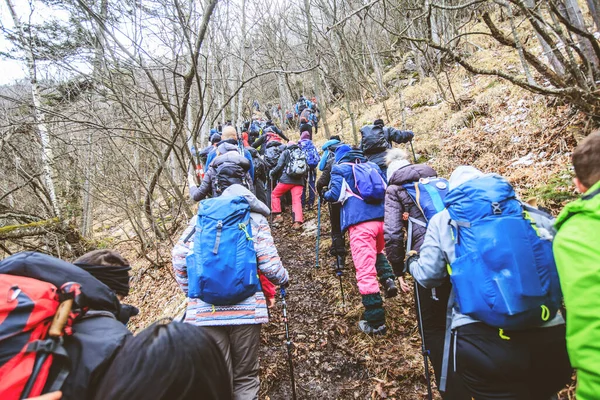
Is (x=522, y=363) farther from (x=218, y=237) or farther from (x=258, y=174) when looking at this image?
(x=258, y=174)

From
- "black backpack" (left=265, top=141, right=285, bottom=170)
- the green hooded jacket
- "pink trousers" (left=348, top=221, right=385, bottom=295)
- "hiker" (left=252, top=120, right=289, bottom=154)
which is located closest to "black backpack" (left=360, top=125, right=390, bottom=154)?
"pink trousers" (left=348, top=221, right=385, bottom=295)

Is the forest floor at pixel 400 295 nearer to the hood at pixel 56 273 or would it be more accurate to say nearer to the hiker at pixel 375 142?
the hiker at pixel 375 142

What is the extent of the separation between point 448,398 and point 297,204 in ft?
19.7

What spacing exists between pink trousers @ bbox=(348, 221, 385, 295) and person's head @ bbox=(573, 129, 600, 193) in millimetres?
2650

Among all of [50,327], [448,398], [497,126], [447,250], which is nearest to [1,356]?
[50,327]

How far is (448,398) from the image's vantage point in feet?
8.25

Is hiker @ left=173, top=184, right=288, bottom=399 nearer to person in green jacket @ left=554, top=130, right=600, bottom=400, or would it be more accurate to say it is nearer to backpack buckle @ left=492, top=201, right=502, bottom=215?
backpack buckle @ left=492, top=201, right=502, bottom=215

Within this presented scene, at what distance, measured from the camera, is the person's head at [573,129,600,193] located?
1661mm

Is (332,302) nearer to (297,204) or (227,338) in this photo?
(227,338)

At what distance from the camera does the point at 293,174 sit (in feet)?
25.3

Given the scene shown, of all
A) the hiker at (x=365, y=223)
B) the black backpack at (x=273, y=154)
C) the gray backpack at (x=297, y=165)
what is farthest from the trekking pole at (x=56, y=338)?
the black backpack at (x=273, y=154)

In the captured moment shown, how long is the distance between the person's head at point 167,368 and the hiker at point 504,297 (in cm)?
162

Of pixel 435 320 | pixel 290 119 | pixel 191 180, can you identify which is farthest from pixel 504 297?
pixel 290 119

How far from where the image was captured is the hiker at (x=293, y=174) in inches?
303
